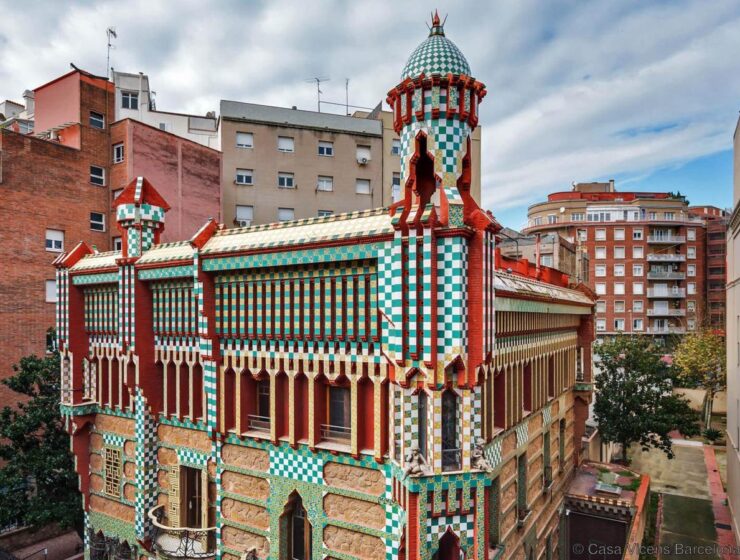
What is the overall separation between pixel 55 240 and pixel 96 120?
297 inches

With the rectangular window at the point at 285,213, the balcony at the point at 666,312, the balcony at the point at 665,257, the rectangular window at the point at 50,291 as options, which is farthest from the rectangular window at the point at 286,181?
the balcony at the point at 666,312

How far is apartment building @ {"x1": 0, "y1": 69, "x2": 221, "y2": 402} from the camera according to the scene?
75.8 ft

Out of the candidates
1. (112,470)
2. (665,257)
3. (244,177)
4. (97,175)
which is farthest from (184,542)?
(665,257)

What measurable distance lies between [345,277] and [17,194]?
20.8m

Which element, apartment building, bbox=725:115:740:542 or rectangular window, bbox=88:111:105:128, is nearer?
apartment building, bbox=725:115:740:542

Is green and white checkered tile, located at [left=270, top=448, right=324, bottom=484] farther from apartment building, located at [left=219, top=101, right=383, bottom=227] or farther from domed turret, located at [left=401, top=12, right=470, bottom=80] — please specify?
apartment building, located at [left=219, top=101, right=383, bottom=227]

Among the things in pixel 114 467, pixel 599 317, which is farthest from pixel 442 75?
pixel 599 317

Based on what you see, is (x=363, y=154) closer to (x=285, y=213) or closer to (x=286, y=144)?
(x=286, y=144)

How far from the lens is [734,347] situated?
22328 mm

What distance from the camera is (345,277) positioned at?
10734mm

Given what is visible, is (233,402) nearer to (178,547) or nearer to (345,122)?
(178,547)

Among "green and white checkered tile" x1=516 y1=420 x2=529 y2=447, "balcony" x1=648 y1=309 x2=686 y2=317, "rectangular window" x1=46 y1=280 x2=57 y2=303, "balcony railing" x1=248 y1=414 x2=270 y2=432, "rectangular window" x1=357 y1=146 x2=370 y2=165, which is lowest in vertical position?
"green and white checkered tile" x1=516 y1=420 x2=529 y2=447

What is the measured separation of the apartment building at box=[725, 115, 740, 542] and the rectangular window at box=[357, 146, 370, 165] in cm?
2005

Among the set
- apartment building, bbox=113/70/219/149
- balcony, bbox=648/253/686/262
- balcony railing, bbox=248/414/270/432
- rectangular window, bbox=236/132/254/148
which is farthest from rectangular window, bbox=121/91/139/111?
balcony, bbox=648/253/686/262
